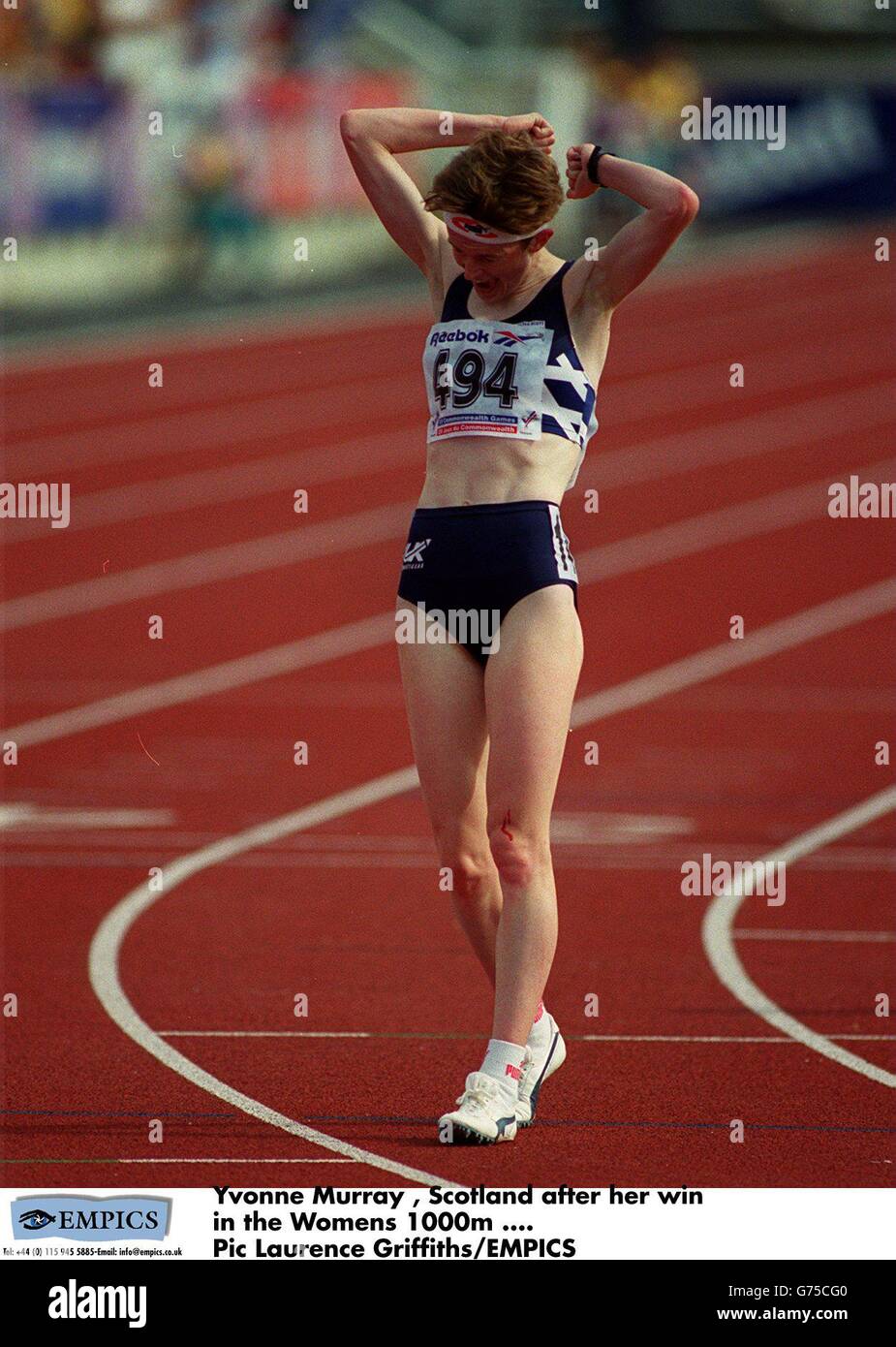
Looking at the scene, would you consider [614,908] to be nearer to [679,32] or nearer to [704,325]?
[704,325]

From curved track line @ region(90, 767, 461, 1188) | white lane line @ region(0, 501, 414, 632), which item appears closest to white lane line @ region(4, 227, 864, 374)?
white lane line @ region(0, 501, 414, 632)

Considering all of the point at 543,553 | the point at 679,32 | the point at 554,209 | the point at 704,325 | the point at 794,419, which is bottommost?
the point at 543,553

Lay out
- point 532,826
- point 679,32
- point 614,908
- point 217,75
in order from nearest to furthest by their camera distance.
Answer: point 532,826
point 614,908
point 217,75
point 679,32

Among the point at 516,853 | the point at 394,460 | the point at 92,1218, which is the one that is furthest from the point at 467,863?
the point at 394,460

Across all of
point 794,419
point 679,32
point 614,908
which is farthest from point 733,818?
point 679,32

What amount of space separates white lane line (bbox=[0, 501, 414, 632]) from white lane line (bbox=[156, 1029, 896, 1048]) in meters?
8.15

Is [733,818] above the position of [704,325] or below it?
below

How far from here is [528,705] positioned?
515cm

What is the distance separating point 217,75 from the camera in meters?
26.8

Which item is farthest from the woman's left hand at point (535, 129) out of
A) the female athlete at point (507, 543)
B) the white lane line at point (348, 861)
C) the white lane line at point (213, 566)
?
the white lane line at point (213, 566)

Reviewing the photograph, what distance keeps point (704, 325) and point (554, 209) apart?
918 inches

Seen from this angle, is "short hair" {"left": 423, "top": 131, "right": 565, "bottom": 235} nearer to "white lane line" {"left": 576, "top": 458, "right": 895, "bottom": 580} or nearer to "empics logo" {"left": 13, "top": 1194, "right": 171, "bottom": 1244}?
"empics logo" {"left": 13, "top": 1194, "right": 171, "bottom": 1244}

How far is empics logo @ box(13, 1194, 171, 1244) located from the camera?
4535mm

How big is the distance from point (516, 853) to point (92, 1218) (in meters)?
1.29
